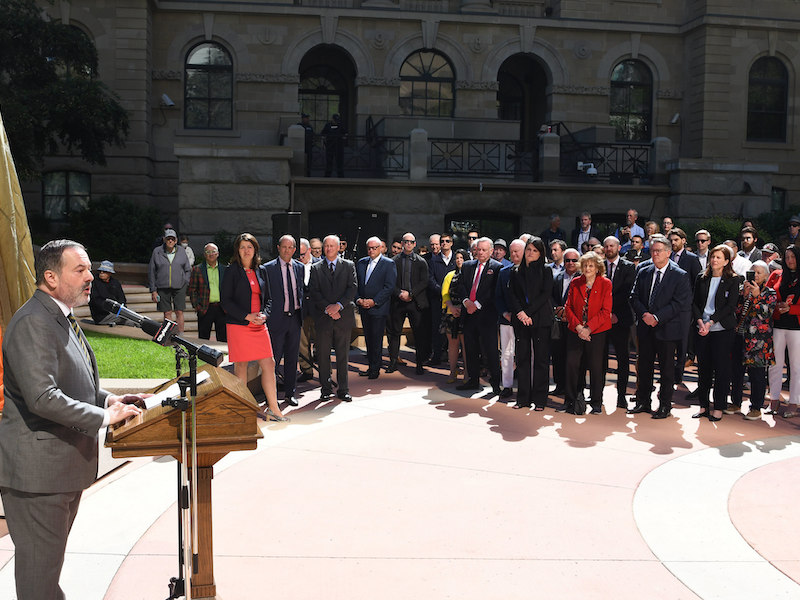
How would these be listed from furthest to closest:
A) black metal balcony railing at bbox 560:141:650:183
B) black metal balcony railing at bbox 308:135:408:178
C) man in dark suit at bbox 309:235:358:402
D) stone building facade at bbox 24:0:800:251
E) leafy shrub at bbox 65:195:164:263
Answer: black metal balcony railing at bbox 560:141:650:183
black metal balcony railing at bbox 308:135:408:178
stone building facade at bbox 24:0:800:251
leafy shrub at bbox 65:195:164:263
man in dark suit at bbox 309:235:358:402

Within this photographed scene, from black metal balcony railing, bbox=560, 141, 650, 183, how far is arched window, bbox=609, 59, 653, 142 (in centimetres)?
312

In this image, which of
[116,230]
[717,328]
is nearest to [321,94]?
[116,230]

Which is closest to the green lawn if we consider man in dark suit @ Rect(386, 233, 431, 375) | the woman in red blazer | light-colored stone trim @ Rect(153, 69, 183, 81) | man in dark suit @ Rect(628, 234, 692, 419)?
man in dark suit @ Rect(386, 233, 431, 375)

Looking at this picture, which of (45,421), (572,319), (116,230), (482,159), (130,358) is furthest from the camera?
(482,159)

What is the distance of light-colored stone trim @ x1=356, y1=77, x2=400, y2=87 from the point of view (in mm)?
25047

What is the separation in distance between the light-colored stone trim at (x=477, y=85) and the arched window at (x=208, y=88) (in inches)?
317

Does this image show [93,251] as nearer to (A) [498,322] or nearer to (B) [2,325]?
(A) [498,322]

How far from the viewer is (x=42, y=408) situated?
10.7 feet

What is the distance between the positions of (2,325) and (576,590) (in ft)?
15.5

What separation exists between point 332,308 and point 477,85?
1787cm

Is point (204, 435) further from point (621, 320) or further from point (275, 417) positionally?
point (621, 320)

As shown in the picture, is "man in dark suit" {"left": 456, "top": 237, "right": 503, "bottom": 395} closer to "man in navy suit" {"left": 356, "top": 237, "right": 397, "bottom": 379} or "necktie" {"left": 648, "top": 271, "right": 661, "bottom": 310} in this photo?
"man in navy suit" {"left": 356, "top": 237, "right": 397, "bottom": 379}

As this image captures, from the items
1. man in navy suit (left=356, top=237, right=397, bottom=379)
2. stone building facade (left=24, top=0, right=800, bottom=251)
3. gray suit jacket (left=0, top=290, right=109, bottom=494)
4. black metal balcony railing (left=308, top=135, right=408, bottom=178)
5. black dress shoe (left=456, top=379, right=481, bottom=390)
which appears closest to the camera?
gray suit jacket (left=0, top=290, right=109, bottom=494)

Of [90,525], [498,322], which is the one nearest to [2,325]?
[90,525]
